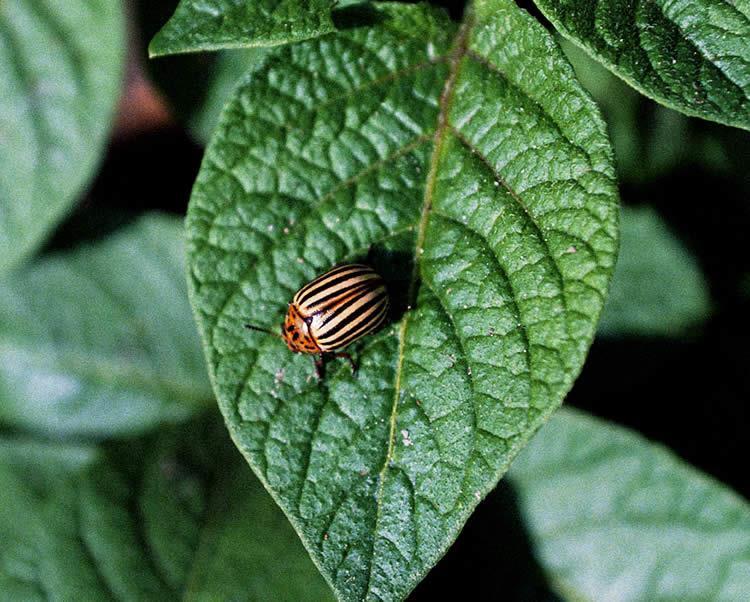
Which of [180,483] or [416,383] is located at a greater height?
[416,383]

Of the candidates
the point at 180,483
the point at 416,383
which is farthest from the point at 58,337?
the point at 416,383

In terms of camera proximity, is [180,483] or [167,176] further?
[167,176]

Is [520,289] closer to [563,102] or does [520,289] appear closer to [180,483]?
[563,102]

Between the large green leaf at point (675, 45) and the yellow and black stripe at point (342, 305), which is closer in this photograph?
the large green leaf at point (675, 45)

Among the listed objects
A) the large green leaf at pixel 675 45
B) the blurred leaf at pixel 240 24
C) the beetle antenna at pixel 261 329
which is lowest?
the beetle antenna at pixel 261 329

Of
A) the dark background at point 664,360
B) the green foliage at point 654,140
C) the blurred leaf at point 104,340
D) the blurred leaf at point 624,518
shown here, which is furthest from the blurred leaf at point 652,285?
the blurred leaf at point 104,340

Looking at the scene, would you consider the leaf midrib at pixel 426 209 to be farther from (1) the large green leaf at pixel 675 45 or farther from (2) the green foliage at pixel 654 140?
(2) the green foliage at pixel 654 140
